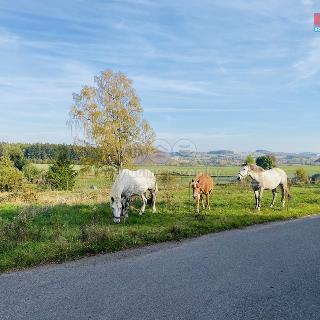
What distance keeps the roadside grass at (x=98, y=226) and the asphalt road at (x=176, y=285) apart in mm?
707

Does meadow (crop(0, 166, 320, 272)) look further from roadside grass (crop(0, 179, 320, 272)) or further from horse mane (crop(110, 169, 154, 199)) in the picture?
horse mane (crop(110, 169, 154, 199))

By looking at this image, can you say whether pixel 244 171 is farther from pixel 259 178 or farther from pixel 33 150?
pixel 33 150

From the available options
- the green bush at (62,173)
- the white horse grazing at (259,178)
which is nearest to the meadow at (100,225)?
the white horse grazing at (259,178)

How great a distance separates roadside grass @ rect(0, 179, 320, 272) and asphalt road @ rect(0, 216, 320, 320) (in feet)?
2.32

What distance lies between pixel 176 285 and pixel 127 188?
8711mm

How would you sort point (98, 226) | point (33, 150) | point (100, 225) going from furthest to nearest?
point (33, 150)
point (100, 225)
point (98, 226)

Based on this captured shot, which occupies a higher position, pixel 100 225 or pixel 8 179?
pixel 8 179

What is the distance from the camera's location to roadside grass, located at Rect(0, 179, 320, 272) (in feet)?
34.3

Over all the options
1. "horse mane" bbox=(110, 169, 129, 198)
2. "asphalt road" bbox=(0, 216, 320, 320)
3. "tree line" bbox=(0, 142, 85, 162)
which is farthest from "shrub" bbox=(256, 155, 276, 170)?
"asphalt road" bbox=(0, 216, 320, 320)

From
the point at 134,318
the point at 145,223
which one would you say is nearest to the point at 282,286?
the point at 134,318

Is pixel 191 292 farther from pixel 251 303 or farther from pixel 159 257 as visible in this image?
pixel 159 257

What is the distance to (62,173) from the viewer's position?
54.2m

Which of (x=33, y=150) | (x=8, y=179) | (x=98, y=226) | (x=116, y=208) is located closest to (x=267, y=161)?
(x=8, y=179)

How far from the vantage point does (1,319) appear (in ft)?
20.6
